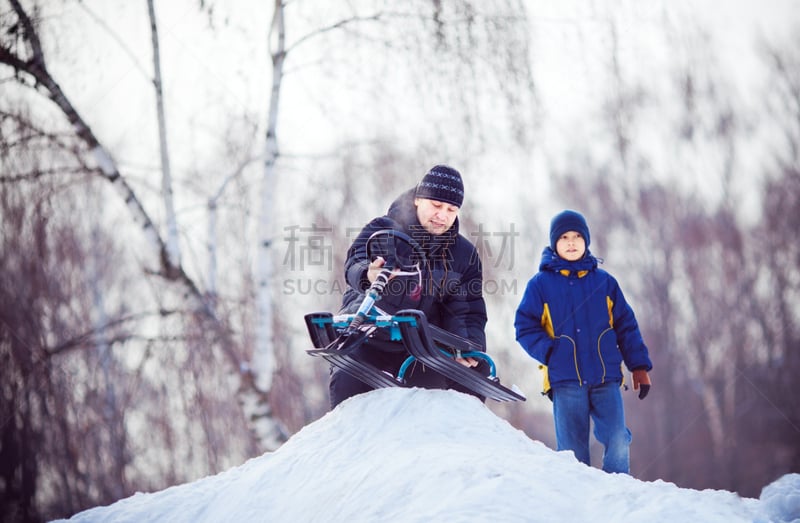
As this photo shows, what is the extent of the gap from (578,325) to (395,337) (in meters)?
1.07

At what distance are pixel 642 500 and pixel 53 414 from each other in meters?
5.51

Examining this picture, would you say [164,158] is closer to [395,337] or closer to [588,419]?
[395,337]

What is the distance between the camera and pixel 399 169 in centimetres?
606

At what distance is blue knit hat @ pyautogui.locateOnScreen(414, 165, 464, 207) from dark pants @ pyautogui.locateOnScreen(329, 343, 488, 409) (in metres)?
0.85

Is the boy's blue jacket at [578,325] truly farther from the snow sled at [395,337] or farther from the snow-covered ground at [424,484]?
the snow-covered ground at [424,484]

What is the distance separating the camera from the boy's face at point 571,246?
13.0 feet

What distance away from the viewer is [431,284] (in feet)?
12.4

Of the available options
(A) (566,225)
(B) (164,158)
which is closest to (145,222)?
(B) (164,158)

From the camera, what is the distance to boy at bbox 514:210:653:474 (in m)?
3.75

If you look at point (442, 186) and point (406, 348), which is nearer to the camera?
point (406, 348)

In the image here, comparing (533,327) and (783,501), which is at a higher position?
(533,327)

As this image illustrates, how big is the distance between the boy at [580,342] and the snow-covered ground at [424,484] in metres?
0.62

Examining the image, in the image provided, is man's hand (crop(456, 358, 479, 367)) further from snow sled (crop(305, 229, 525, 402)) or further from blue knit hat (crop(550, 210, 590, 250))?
blue knit hat (crop(550, 210, 590, 250))

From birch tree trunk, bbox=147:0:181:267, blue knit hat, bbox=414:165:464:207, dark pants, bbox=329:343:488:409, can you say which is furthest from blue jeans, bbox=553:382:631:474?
birch tree trunk, bbox=147:0:181:267
